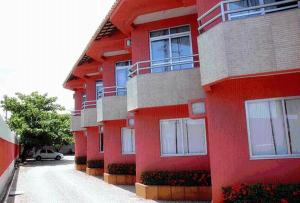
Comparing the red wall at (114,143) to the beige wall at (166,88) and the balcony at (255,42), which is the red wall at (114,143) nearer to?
the beige wall at (166,88)

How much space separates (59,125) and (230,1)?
113ft

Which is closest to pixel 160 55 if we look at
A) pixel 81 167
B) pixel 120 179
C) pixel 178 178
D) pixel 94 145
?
pixel 178 178

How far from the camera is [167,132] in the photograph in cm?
1351

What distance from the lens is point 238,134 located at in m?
9.19

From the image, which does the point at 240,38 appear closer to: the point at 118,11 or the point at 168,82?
the point at 168,82

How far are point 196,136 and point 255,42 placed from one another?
5607 millimetres

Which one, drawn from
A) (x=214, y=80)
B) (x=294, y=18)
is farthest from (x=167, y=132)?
(x=294, y=18)

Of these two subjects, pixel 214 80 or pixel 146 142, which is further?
pixel 146 142

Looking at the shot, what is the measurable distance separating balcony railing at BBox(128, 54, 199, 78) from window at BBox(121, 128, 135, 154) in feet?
18.0

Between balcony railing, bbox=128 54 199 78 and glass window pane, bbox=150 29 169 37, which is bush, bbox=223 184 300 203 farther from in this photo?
glass window pane, bbox=150 29 169 37

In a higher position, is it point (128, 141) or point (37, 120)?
point (37, 120)

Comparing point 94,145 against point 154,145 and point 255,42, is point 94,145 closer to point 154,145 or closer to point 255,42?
point 154,145

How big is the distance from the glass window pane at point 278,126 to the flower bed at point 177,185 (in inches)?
150

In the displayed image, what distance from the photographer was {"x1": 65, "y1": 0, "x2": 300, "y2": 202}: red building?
27.9 feet
